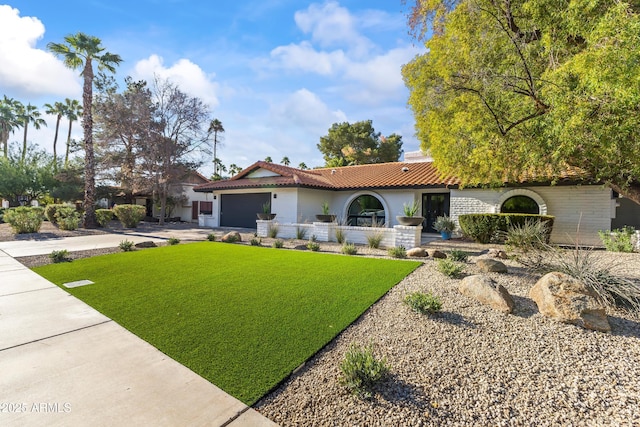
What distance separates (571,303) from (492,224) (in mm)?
9751

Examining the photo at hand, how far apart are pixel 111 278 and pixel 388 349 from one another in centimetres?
704

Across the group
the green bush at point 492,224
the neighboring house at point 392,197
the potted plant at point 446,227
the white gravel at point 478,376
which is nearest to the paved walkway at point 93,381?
the white gravel at point 478,376

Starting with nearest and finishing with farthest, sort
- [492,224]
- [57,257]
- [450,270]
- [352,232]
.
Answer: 1. [450,270]
2. [57,257]
3. [492,224]
4. [352,232]

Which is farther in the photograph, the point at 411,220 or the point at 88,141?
the point at 88,141

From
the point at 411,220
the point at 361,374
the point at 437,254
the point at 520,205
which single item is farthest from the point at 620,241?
the point at 361,374

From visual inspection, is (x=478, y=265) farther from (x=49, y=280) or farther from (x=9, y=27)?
(x=9, y=27)

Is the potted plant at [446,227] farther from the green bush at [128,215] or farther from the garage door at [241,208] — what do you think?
the green bush at [128,215]

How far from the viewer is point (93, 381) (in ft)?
10.4

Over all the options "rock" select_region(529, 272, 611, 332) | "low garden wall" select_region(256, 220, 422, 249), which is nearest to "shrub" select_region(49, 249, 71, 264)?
"low garden wall" select_region(256, 220, 422, 249)

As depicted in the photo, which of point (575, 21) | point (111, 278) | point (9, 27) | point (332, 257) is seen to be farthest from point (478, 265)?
point (9, 27)

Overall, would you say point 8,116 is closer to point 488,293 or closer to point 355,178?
point 355,178

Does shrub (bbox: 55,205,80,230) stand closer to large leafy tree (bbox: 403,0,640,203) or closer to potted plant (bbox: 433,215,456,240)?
large leafy tree (bbox: 403,0,640,203)

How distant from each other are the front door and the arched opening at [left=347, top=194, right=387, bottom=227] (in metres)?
2.62

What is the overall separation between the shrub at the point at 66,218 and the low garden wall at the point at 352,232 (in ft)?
40.9
